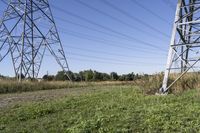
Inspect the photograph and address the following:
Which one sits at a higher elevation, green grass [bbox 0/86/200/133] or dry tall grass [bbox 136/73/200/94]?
dry tall grass [bbox 136/73/200/94]

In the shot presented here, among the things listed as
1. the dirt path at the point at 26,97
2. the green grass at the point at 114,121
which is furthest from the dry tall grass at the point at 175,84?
the green grass at the point at 114,121

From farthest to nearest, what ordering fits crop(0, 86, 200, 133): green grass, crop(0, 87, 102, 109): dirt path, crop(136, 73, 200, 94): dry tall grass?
crop(136, 73, 200, 94): dry tall grass < crop(0, 87, 102, 109): dirt path < crop(0, 86, 200, 133): green grass

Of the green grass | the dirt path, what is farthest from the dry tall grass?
the green grass

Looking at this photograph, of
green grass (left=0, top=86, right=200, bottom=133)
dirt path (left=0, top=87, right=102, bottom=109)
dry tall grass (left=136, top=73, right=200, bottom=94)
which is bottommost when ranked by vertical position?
green grass (left=0, top=86, right=200, bottom=133)

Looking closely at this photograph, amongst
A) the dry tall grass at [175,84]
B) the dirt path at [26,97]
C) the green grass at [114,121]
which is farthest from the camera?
the dry tall grass at [175,84]

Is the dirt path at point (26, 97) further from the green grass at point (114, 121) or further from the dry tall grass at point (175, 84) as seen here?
the dry tall grass at point (175, 84)

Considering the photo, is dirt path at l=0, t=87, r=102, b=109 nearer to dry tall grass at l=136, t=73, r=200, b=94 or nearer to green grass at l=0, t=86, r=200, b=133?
green grass at l=0, t=86, r=200, b=133

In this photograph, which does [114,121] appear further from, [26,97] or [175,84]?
[26,97]

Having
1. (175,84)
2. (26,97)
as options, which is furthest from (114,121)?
(26,97)

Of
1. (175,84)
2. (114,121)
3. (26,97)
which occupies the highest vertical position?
(175,84)

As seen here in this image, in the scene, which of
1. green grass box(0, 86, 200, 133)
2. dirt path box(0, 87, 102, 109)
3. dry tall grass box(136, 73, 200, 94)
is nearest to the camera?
green grass box(0, 86, 200, 133)

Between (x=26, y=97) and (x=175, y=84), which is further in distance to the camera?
(x=26, y=97)

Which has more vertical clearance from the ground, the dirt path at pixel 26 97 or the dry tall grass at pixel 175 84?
the dry tall grass at pixel 175 84

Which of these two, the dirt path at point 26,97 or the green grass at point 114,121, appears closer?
the green grass at point 114,121
